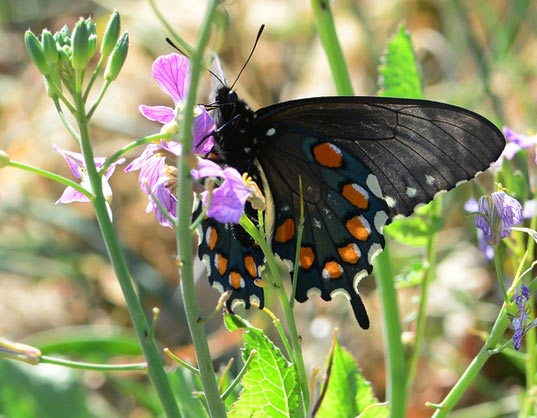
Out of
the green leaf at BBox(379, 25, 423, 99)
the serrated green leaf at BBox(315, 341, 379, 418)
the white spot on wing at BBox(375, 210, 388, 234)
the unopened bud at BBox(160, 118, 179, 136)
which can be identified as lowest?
the serrated green leaf at BBox(315, 341, 379, 418)

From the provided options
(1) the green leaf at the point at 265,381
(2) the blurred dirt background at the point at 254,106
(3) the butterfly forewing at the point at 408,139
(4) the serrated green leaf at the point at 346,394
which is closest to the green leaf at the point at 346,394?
(4) the serrated green leaf at the point at 346,394

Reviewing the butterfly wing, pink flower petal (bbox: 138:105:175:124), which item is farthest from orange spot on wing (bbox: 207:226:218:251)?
pink flower petal (bbox: 138:105:175:124)

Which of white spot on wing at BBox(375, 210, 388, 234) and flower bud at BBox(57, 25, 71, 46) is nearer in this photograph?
flower bud at BBox(57, 25, 71, 46)

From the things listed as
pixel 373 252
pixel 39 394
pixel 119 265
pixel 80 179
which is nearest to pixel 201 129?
pixel 80 179

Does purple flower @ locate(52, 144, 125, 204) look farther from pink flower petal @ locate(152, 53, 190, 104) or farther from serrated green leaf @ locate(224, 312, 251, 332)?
serrated green leaf @ locate(224, 312, 251, 332)

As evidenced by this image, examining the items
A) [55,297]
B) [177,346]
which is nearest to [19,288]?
[55,297]
